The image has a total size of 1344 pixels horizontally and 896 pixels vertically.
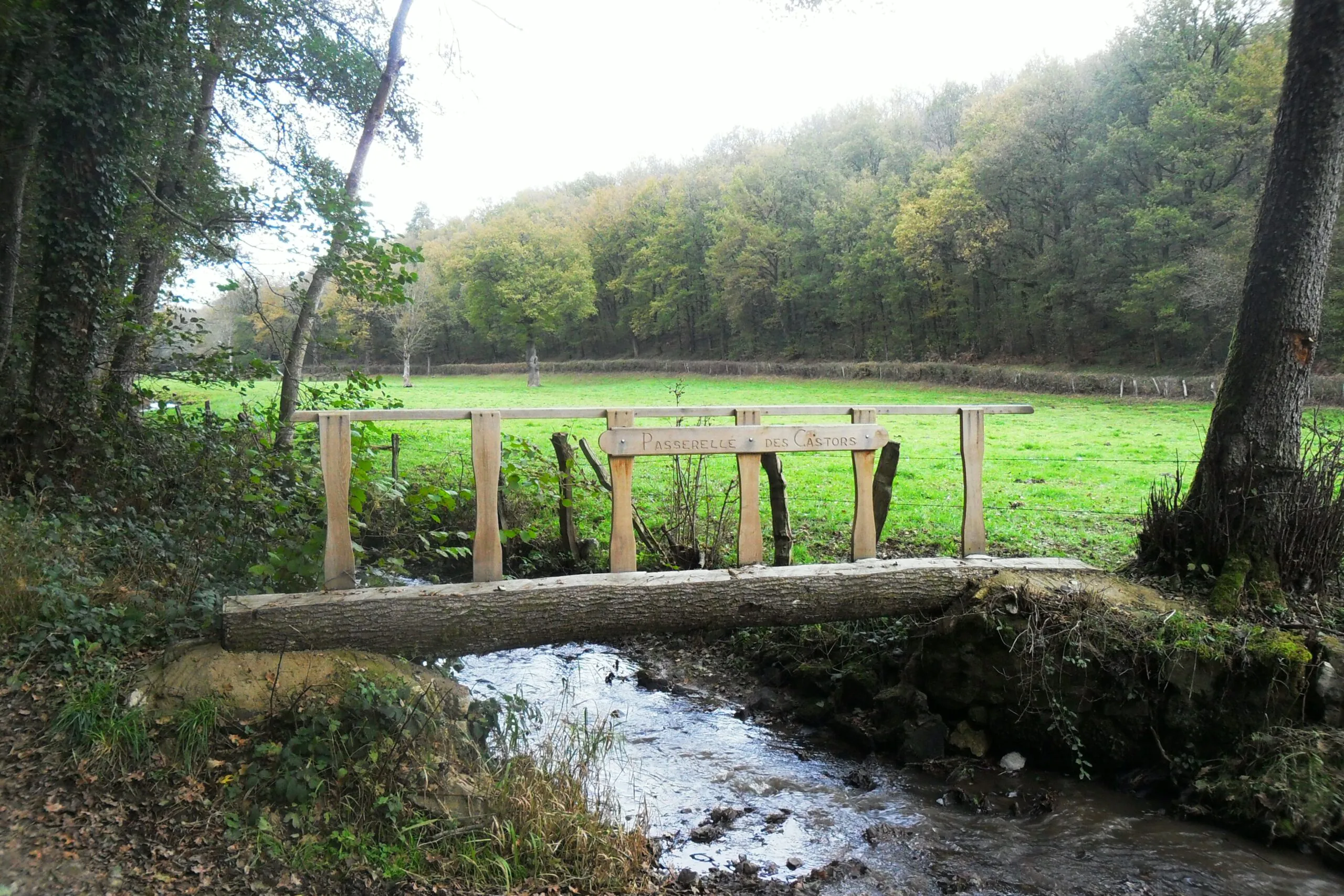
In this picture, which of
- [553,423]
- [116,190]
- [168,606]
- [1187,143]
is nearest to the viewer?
[168,606]

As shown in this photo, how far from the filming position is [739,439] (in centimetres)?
639

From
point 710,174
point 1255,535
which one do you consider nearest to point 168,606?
point 1255,535

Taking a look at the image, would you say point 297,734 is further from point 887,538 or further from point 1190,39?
point 1190,39

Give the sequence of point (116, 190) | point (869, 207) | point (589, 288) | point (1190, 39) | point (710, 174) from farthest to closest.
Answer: point (710, 174) < point (589, 288) < point (869, 207) < point (1190, 39) < point (116, 190)

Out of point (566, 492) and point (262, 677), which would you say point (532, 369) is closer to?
point (566, 492)

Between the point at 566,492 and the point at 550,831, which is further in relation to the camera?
the point at 566,492

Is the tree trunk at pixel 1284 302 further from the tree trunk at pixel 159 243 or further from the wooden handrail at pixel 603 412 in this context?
the tree trunk at pixel 159 243

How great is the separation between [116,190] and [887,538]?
28.5ft

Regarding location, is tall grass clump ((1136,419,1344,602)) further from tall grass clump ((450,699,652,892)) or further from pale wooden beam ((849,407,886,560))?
tall grass clump ((450,699,652,892))

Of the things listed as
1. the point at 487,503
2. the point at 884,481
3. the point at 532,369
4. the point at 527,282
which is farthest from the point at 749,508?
the point at 527,282

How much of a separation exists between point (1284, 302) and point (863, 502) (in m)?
3.25

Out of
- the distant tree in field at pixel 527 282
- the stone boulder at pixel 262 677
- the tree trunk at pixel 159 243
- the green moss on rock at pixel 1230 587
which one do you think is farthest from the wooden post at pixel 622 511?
the distant tree in field at pixel 527 282

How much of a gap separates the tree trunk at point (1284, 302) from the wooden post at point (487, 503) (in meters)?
5.20

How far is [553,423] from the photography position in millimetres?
21469
